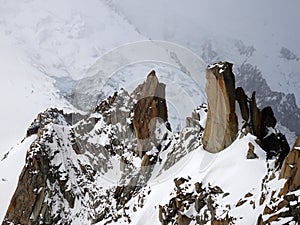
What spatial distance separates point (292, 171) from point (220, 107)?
2070cm

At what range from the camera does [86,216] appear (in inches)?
3063

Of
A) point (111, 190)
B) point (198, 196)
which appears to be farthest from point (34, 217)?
point (198, 196)

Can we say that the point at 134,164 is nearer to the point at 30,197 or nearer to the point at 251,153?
the point at 30,197

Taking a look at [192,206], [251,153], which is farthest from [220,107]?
[192,206]

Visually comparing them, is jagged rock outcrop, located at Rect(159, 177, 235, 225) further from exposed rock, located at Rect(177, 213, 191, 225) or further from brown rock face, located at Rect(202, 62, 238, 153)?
brown rock face, located at Rect(202, 62, 238, 153)

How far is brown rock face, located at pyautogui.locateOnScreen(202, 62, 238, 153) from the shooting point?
181 feet

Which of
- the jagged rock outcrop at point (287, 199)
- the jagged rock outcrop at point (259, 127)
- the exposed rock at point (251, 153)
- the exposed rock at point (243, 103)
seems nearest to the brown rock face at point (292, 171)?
the jagged rock outcrop at point (287, 199)

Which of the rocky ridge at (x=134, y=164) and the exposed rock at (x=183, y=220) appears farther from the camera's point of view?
the exposed rock at (x=183, y=220)

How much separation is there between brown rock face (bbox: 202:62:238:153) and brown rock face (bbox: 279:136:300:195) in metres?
17.9

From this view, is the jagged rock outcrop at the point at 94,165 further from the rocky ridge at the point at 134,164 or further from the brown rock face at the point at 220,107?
the brown rock face at the point at 220,107

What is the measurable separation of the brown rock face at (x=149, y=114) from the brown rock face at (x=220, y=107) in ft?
59.4

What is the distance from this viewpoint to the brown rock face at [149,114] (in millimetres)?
75562

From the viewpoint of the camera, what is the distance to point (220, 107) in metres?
56.8

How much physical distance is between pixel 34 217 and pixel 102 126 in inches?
839
